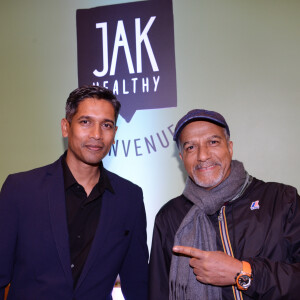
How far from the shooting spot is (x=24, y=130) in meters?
2.80

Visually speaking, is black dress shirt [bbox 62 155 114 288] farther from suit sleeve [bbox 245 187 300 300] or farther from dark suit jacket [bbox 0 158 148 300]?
suit sleeve [bbox 245 187 300 300]

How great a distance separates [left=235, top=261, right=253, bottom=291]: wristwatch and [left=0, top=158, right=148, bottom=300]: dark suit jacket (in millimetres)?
598

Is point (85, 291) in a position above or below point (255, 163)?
below

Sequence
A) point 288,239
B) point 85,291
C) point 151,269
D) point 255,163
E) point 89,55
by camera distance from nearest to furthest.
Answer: point 288,239, point 85,291, point 151,269, point 255,163, point 89,55

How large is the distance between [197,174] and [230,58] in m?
1.16

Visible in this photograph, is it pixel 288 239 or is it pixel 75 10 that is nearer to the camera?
pixel 288 239

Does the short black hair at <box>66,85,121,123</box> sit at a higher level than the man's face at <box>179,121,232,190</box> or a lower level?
higher

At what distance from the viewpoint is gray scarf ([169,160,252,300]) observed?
1625mm

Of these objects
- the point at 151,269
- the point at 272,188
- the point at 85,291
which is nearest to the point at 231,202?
the point at 272,188

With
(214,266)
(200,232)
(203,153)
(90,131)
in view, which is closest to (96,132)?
(90,131)

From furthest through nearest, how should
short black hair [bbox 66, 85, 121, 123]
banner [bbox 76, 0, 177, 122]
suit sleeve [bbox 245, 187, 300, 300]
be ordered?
banner [bbox 76, 0, 177, 122] → short black hair [bbox 66, 85, 121, 123] → suit sleeve [bbox 245, 187, 300, 300]

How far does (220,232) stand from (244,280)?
239 mm

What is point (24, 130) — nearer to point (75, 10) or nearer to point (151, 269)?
point (75, 10)

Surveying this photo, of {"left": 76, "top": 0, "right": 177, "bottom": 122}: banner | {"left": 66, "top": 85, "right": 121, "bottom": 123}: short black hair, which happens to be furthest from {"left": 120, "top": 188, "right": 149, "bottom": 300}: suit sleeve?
{"left": 76, "top": 0, "right": 177, "bottom": 122}: banner
